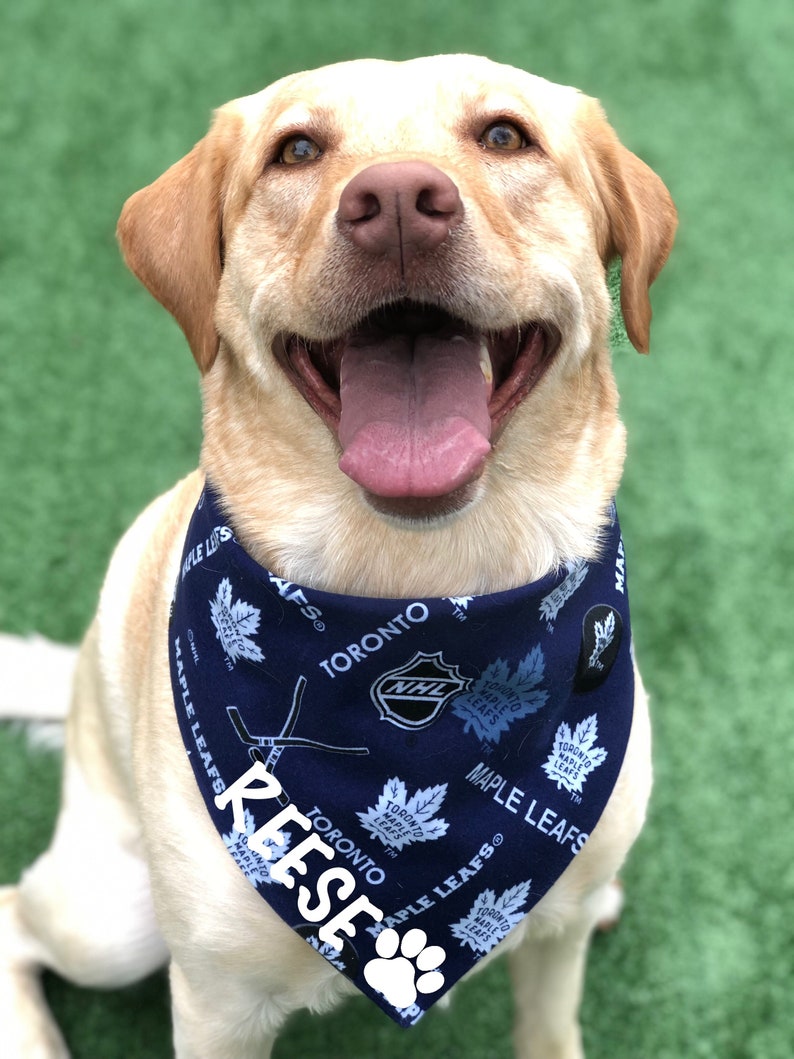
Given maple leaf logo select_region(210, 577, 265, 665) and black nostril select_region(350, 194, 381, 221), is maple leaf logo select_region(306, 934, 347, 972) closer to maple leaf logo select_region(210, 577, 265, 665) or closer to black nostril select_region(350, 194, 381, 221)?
maple leaf logo select_region(210, 577, 265, 665)

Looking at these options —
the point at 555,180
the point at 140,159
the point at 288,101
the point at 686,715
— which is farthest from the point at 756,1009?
the point at 140,159

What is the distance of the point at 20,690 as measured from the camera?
10.7 feet

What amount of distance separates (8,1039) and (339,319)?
78.6 inches

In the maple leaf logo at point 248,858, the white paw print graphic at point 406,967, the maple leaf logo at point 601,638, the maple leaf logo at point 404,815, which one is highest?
the maple leaf logo at point 601,638

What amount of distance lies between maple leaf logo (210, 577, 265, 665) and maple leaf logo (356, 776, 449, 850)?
0.35 m

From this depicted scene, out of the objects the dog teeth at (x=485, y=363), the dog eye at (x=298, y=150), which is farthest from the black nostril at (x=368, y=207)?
the dog eye at (x=298, y=150)

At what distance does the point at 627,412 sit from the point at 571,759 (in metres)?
2.22

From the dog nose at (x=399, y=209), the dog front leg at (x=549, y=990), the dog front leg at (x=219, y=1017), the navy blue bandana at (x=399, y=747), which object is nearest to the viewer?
the dog nose at (x=399, y=209)

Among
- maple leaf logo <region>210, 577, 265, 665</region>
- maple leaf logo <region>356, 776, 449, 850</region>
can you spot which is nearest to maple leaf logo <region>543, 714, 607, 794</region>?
maple leaf logo <region>356, 776, 449, 850</region>

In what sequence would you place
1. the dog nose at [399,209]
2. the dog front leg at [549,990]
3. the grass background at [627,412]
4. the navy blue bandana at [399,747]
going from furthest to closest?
the grass background at [627,412]
the dog front leg at [549,990]
the navy blue bandana at [399,747]
the dog nose at [399,209]

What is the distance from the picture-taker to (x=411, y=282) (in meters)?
1.81

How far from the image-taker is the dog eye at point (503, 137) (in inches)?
83.9

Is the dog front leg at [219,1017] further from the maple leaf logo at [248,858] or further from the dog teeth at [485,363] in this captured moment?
the dog teeth at [485,363]

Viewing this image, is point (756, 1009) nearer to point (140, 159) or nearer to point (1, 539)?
point (1, 539)
